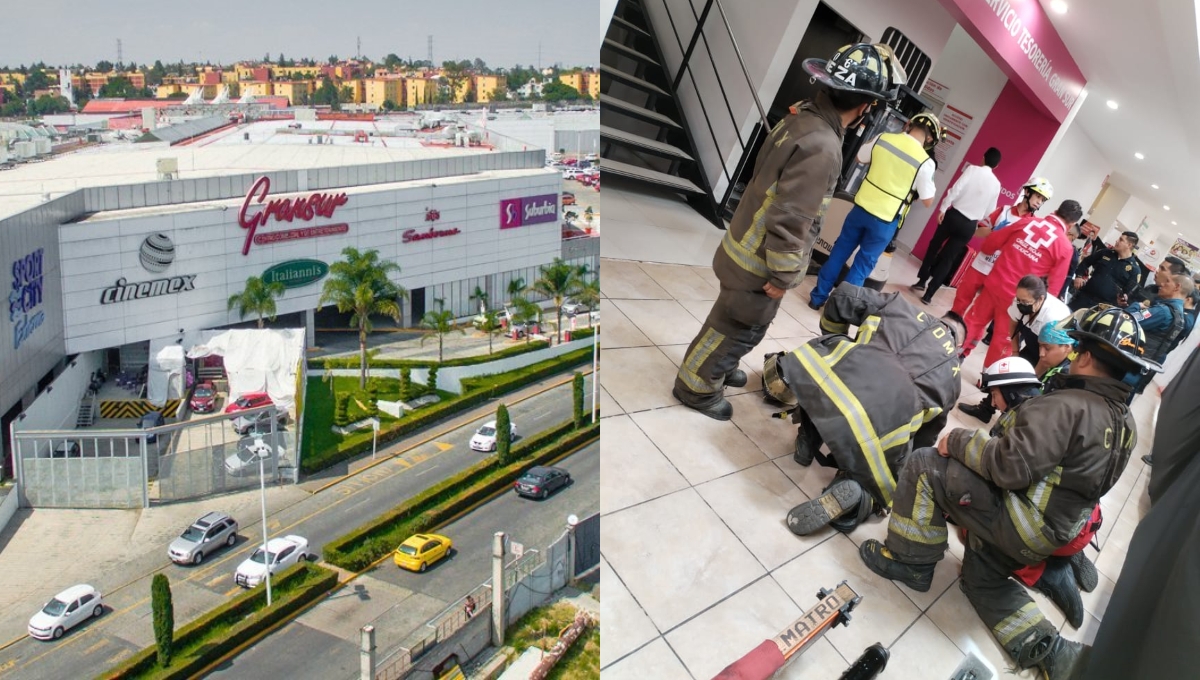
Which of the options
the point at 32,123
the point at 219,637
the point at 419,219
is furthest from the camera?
the point at 419,219

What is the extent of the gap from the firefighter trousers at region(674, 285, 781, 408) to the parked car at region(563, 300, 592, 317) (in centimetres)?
39

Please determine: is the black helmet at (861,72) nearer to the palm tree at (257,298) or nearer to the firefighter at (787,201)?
the firefighter at (787,201)

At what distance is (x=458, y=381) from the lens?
216 centimetres

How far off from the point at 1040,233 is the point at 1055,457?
2237 millimetres

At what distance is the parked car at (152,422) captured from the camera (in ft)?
4.96

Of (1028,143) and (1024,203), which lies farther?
(1028,143)

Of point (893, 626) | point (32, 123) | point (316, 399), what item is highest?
point (32, 123)

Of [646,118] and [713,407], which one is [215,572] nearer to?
[713,407]

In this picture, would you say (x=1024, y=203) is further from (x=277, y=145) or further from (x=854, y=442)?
(x=277, y=145)

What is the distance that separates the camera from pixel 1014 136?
6.39m

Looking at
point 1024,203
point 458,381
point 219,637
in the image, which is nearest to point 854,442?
point 458,381

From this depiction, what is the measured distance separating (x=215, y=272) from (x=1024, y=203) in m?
4.16

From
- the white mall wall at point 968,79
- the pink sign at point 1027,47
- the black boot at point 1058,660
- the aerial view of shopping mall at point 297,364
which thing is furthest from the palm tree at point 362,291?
the white mall wall at point 968,79

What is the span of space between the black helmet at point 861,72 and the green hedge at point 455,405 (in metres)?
1.11
